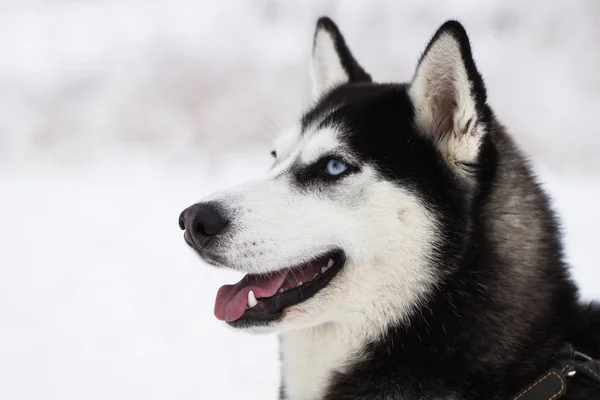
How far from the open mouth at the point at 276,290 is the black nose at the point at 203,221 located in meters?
0.18

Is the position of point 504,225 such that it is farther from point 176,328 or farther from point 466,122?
point 176,328

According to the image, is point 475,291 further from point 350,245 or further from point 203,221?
point 203,221

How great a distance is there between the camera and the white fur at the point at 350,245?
1453mm

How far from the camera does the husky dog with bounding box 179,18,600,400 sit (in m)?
1.43

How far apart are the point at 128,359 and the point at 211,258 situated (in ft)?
4.98

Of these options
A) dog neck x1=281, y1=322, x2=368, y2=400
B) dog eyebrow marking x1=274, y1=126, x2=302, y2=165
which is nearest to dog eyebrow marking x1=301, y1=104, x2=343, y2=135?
dog eyebrow marking x1=274, y1=126, x2=302, y2=165

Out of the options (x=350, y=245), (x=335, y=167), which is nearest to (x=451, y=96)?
(x=335, y=167)

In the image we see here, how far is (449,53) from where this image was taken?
1.45 metres

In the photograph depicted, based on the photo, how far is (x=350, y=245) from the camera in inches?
57.4

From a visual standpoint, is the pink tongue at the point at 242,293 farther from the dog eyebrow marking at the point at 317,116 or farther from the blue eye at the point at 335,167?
the dog eyebrow marking at the point at 317,116

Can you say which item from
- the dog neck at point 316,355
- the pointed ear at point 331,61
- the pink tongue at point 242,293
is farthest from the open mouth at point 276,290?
the pointed ear at point 331,61

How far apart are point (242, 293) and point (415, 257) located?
0.42m

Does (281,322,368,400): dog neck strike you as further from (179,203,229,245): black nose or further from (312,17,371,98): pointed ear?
(312,17,371,98): pointed ear

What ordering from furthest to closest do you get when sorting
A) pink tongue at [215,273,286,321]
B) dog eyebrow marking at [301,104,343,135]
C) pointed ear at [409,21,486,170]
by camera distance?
dog eyebrow marking at [301,104,343,135] < pink tongue at [215,273,286,321] < pointed ear at [409,21,486,170]
